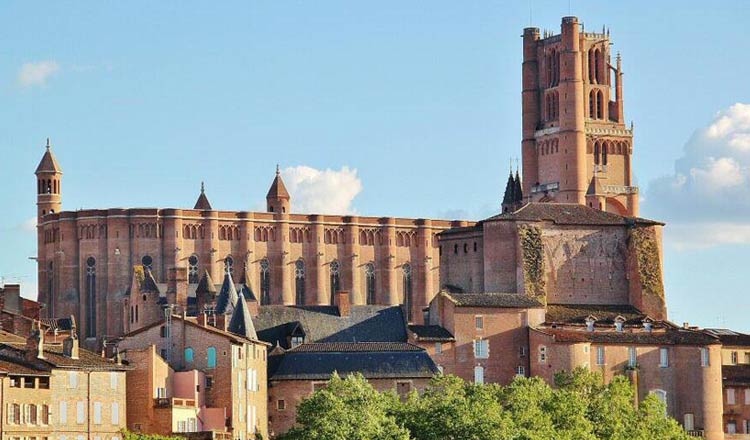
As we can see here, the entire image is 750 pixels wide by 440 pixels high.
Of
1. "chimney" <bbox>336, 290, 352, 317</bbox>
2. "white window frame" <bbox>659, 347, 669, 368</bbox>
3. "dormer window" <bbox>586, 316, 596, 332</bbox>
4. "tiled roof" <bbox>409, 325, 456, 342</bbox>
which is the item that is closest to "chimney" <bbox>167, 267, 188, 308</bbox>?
"chimney" <bbox>336, 290, 352, 317</bbox>

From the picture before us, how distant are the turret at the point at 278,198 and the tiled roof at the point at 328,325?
53253mm

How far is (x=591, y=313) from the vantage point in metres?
148

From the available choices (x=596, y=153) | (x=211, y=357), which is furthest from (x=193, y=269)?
(x=211, y=357)

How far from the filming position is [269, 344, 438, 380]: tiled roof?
129 m

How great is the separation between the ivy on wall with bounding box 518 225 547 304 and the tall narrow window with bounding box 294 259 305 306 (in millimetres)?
43170

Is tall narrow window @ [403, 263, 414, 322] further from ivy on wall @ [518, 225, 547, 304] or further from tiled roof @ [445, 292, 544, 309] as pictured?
tiled roof @ [445, 292, 544, 309]

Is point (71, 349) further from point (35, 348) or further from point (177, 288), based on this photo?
point (177, 288)

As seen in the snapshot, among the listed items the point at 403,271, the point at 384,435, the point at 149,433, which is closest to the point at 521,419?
the point at 384,435

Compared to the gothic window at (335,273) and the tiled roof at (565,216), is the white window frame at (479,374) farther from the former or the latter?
the gothic window at (335,273)

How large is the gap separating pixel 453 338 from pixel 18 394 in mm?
38712

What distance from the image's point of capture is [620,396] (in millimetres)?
126125

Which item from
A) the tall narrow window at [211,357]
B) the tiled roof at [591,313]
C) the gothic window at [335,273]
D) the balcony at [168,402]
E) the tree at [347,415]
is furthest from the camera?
the gothic window at [335,273]

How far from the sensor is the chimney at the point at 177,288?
164625 millimetres

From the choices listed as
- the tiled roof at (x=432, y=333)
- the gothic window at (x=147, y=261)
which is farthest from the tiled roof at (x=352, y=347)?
the gothic window at (x=147, y=261)
